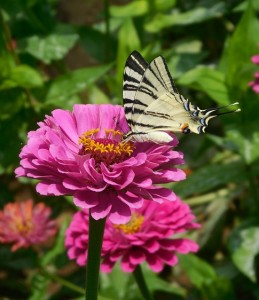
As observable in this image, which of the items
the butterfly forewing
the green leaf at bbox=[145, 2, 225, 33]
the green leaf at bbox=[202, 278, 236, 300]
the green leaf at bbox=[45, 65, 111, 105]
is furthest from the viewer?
the green leaf at bbox=[145, 2, 225, 33]

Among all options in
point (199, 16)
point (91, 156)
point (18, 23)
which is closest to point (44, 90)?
point (18, 23)

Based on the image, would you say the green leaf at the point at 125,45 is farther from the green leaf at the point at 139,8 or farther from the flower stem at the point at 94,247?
the flower stem at the point at 94,247

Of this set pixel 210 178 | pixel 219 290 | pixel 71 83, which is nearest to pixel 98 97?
pixel 71 83

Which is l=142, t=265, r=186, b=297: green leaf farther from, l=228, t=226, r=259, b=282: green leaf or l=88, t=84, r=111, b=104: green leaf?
l=88, t=84, r=111, b=104: green leaf

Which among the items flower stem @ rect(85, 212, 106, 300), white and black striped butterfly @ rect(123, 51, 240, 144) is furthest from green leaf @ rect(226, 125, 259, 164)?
flower stem @ rect(85, 212, 106, 300)

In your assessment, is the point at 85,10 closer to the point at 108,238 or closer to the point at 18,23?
the point at 18,23

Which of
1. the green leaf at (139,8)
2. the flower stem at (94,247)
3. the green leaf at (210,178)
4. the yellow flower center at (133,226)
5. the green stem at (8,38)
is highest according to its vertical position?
the green leaf at (139,8)

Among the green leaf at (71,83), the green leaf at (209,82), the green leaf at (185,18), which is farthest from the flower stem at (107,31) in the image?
the green leaf at (209,82)

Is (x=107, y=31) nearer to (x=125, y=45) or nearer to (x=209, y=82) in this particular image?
(x=125, y=45)
